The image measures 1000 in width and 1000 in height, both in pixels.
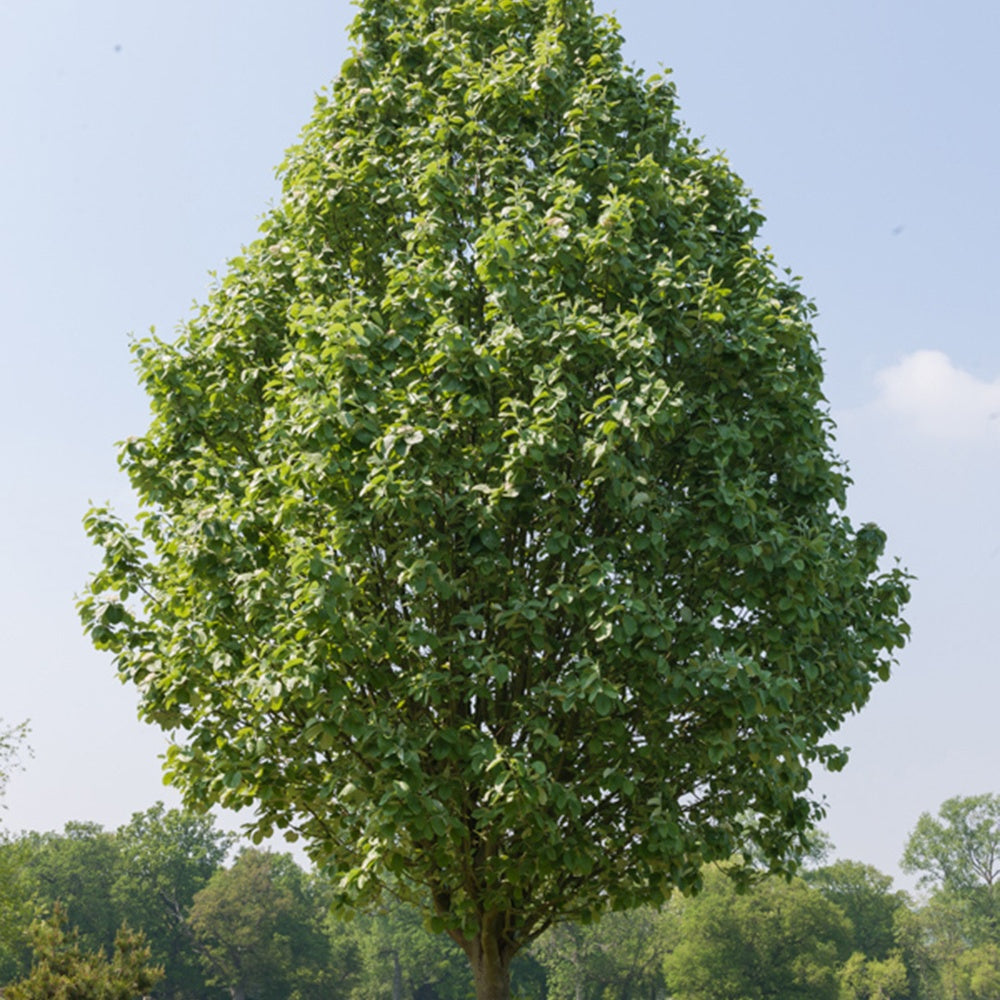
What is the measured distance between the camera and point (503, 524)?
12352 millimetres

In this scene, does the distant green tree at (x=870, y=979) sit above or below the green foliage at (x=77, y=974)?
below

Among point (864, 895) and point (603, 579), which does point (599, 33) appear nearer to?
point (603, 579)

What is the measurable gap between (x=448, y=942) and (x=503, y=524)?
109 meters

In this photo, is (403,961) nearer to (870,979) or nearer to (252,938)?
(252,938)

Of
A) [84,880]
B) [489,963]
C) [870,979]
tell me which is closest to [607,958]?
[870,979]

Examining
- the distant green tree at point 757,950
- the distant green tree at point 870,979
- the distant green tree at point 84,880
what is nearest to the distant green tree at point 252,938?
the distant green tree at point 84,880

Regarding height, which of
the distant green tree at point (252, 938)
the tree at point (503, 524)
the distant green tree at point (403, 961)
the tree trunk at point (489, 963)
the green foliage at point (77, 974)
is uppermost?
the tree at point (503, 524)

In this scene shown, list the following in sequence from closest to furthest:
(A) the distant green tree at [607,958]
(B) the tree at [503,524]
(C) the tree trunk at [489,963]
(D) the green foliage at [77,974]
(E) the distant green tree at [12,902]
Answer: (B) the tree at [503,524], (C) the tree trunk at [489,963], (D) the green foliage at [77,974], (E) the distant green tree at [12,902], (A) the distant green tree at [607,958]

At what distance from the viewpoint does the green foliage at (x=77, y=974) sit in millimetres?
23172

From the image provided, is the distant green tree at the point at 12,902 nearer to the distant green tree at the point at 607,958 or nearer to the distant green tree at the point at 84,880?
the distant green tree at the point at 84,880

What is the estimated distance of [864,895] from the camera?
104312 mm

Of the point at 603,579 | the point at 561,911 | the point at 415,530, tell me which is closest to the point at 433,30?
the point at 415,530

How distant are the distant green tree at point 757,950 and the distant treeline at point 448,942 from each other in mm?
130

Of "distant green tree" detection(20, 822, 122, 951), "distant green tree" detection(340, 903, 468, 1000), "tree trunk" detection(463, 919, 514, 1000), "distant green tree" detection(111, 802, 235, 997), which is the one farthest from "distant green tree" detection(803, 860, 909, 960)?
"tree trunk" detection(463, 919, 514, 1000)
